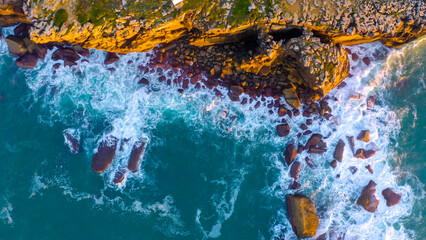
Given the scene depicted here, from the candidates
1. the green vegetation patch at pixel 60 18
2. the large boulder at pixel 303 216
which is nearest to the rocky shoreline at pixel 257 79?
the large boulder at pixel 303 216

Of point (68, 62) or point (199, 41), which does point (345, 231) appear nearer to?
point (199, 41)

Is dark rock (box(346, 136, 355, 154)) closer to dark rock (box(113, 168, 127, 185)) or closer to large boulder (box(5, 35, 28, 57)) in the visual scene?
dark rock (box(113, 168, 127, 185))

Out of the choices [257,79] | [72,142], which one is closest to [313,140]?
[257,79]

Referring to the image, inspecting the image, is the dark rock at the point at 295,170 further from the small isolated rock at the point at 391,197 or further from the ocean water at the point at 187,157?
the small isolated rock at the point at 391,197

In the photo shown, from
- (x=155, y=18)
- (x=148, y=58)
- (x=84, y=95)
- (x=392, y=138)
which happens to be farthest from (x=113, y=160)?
(x=392, y=138)

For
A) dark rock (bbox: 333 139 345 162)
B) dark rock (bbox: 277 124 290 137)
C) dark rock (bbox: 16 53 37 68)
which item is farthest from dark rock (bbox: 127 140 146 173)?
dark rock (bbox: 333 139 345 162)

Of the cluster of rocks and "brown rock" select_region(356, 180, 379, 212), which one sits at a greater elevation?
the cluster of rocks
